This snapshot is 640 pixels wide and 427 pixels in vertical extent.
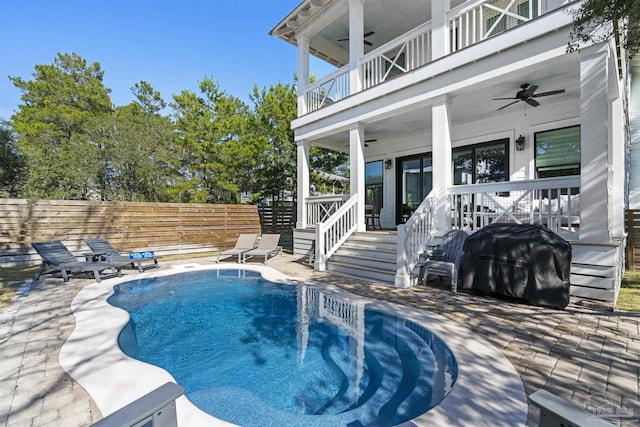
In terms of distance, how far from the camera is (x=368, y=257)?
7.96 m

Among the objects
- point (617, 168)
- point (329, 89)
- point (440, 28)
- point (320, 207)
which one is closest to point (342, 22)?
point (329, 89)

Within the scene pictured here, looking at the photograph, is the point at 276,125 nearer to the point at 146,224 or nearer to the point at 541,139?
the point at 146,224

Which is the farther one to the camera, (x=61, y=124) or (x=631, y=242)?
(x=61, y=124)

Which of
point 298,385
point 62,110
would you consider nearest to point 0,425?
point 298,385

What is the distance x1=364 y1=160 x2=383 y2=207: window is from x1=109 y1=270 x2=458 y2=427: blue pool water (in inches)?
290

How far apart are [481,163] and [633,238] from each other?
4.24m

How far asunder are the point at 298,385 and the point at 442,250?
458 centimetres

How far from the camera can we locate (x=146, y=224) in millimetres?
11773

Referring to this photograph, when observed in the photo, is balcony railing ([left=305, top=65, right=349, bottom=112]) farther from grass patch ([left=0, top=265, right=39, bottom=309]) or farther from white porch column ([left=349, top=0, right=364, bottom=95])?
grass patch ([left=0, top=265, right=39, bottom=309])

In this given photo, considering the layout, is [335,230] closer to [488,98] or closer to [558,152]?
[488,98]

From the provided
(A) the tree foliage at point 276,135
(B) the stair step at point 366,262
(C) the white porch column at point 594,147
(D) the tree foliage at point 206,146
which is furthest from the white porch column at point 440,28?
(D) the tree foliage at point 206,146

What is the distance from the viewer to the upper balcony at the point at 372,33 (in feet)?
24.8

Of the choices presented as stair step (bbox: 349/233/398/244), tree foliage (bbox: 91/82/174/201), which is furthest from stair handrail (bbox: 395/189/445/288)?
tree foliage (bbox: 91/82/174/201)

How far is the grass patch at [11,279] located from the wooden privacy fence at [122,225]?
827mm
